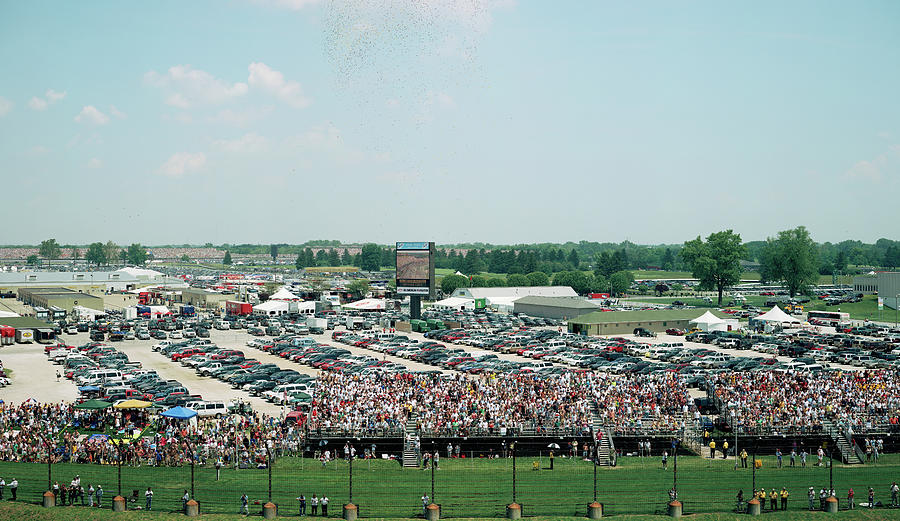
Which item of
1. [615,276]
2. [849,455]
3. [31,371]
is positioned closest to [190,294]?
[31,371]

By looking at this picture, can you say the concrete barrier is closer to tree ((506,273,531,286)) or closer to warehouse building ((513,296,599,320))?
warehouse building ((513,296,599,320))

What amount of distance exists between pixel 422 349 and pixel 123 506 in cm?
3924

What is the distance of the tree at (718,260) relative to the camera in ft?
416

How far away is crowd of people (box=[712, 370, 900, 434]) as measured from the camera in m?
39.4

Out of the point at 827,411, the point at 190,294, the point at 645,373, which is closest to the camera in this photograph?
the point at 827,411

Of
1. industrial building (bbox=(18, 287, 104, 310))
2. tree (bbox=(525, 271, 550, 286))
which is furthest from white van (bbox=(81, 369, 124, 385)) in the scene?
tree (bbox=(525, 271, 550, 286))

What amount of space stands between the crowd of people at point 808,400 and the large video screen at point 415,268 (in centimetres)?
4190

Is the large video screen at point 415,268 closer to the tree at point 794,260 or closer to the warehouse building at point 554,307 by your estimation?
the warehouse building at point 554,307

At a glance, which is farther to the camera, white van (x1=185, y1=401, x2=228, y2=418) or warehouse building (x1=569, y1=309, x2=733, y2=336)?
warehouse building (x1=569, y1=309, x2=733, y2=336)

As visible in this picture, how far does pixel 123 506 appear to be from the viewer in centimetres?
3034

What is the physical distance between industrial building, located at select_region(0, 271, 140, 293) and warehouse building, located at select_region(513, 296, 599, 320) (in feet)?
225

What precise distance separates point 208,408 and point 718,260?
99.9 m

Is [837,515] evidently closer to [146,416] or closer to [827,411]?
[827,411]

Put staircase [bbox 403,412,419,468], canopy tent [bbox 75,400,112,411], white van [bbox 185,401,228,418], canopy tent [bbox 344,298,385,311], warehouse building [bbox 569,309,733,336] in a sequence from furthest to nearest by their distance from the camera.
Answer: canopy tent [bbox 344,298,385,311]
warehouse building [bbox 569,309,733,336]
white van [bbox 185,401,228,418]
canopy tent [bbox 75,400,112,411]
staircase [bbox 403,412,419,468]
